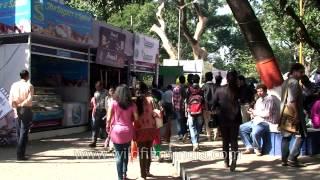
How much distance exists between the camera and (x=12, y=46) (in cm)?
1349

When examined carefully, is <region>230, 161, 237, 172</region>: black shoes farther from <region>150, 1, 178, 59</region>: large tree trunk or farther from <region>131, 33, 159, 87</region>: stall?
<region>150, 1, 178, 59</region>: large tree trunk

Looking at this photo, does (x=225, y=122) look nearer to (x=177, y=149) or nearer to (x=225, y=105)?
(x=225, y=105)

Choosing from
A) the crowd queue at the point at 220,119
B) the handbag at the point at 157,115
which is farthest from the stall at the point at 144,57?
the handbag at the point at 157,115

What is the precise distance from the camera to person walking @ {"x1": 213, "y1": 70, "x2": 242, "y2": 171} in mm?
8586

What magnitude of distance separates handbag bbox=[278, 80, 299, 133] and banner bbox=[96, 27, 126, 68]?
31.3ft

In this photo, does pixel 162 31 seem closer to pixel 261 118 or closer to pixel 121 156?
pixel 261 118

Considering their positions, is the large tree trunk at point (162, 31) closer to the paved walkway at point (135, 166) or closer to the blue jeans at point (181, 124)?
the blue jeans at point (181, 124)

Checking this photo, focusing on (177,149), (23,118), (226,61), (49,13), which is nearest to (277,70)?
(177,149)

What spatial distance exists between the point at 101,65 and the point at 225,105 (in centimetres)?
1026

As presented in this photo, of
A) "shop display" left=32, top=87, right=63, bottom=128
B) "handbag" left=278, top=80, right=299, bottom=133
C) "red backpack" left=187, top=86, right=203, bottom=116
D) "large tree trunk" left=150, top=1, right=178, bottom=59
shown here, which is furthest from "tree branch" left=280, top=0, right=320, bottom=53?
"large tree trunk" left=150, top=1, right=178, bottom=59

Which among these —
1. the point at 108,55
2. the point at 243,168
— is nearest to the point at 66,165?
the point at 243,168

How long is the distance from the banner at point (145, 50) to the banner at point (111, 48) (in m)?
1.62

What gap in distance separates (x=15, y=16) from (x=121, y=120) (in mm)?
6599

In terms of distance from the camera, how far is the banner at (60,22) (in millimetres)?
13375
